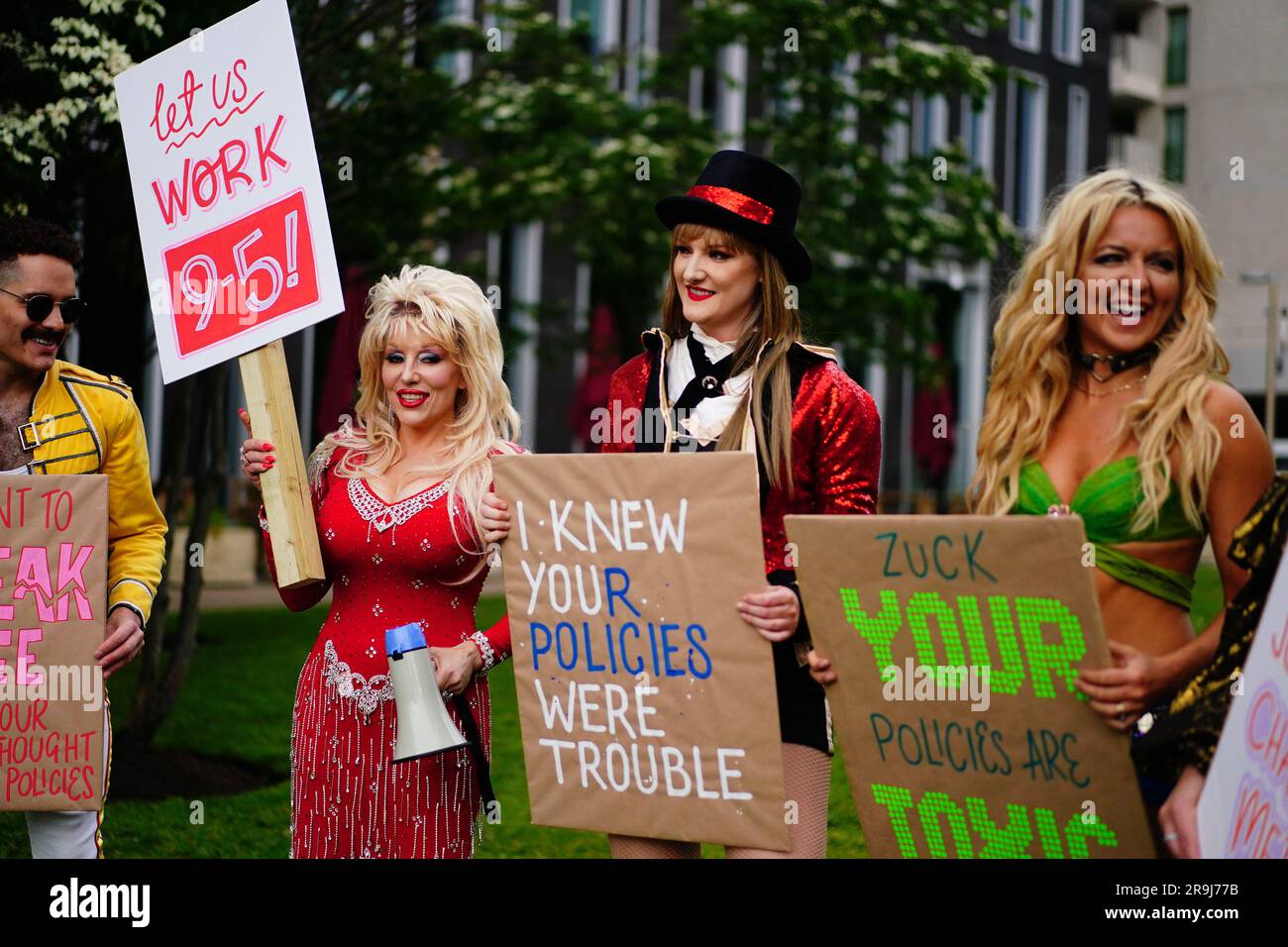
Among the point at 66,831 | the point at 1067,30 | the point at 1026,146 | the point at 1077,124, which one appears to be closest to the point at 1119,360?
the point at 66,831

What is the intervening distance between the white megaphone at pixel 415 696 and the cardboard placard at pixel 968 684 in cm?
92

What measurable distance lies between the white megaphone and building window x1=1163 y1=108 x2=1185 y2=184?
14120 millimetres

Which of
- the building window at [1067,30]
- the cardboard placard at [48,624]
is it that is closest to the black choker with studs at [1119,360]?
the cardboard placard at [48,624]

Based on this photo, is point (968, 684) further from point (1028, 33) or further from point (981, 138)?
point (981, 138)

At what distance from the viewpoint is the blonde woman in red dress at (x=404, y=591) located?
373cm

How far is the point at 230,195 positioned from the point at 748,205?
1.27m

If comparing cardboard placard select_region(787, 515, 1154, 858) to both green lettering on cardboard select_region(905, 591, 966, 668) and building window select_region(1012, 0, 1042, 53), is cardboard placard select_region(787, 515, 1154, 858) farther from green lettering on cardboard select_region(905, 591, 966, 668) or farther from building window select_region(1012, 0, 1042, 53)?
building window select_region(1012, 0, 1042, 53)

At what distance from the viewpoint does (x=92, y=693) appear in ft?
12.2

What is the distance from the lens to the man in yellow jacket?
3844 millimetres

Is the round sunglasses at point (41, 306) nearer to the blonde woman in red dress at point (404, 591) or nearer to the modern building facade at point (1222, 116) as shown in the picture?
the blonde woman in red dress at point (404, 591)

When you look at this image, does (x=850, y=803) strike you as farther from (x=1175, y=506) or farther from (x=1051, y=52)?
(x=1051, y=52)

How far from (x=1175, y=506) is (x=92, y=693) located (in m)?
2.50

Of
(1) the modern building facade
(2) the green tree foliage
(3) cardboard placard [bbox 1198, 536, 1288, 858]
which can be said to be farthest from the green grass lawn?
(2) the green tree foliage

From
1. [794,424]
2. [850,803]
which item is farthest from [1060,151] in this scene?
[794,424]
